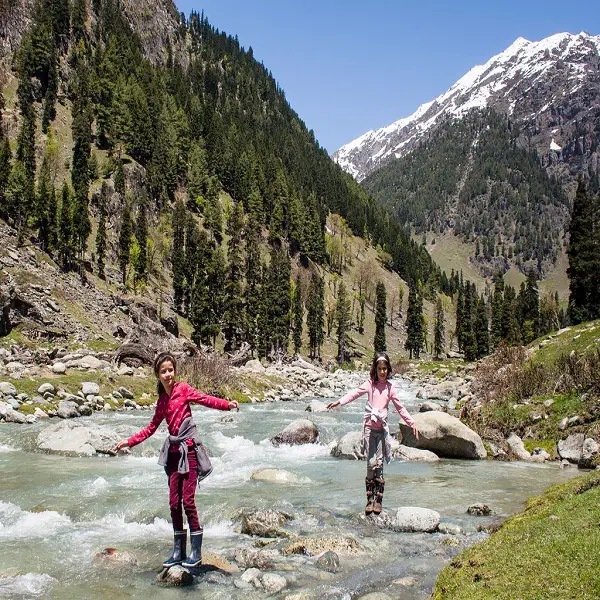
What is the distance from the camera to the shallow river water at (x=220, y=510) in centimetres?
663

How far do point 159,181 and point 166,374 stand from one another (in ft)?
328

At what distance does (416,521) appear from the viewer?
8.83 m

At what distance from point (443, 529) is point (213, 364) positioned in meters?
27.1

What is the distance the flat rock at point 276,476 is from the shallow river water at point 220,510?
228mm

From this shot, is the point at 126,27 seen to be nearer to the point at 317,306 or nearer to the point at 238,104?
the point at 238,104

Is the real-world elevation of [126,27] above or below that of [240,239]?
above

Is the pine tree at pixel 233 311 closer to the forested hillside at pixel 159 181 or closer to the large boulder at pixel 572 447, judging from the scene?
the forested hillside at pixel 159 181

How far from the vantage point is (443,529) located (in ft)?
28.9

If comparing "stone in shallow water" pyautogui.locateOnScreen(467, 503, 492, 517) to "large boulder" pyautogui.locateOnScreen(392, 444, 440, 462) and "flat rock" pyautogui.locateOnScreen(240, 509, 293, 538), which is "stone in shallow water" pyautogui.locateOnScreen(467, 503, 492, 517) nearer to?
"flat rock" pyautogui.locateOnScreen(240, 509, 293, 538)

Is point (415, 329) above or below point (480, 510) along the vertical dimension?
above

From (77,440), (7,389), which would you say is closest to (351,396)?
(77,440)

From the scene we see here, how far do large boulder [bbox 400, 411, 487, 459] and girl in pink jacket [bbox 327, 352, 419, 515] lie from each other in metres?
6.97

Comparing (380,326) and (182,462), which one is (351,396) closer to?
(182,462)

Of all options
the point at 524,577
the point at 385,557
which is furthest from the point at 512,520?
the point at 524,577
